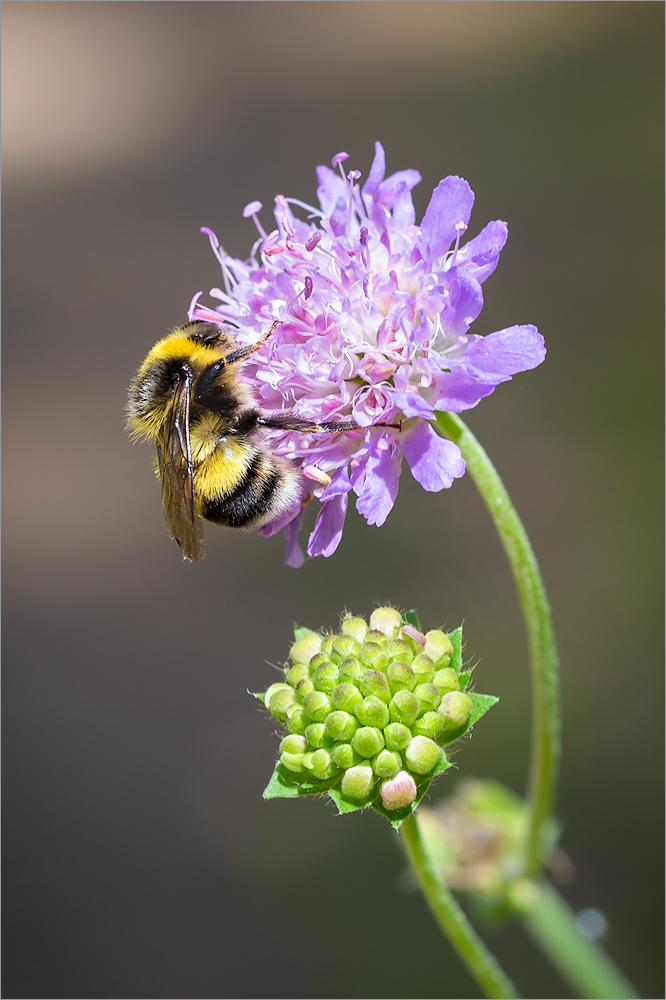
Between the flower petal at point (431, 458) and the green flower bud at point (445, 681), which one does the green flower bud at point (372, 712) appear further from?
the flower petal at point (431, 458)

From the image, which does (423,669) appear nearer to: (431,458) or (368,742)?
(368,742)

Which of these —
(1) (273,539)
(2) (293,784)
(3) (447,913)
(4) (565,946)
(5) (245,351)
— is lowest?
(4) (565,946)

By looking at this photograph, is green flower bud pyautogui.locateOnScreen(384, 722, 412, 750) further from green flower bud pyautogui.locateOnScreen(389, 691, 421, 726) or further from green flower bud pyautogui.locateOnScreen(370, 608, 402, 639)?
green flower bud pyautogui.locateOnScreen(370, 608, 402, 639)

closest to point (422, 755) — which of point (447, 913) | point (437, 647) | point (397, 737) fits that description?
point (397, 737)

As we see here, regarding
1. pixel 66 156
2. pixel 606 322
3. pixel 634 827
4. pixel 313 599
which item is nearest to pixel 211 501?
pixel 313 599

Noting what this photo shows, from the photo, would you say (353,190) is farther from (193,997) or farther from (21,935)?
(21,935)

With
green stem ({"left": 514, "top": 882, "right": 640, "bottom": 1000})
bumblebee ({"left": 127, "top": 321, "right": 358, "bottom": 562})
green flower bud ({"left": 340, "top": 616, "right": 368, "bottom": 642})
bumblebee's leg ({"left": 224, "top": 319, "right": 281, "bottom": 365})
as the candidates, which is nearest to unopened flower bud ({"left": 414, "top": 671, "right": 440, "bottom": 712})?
green flower bud ({"left": 340, "top": 616, "right": 368, "bottom": 642})

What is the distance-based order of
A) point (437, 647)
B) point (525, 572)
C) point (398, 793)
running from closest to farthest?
point (398, 793), point (437, 647), point (525, 572)
